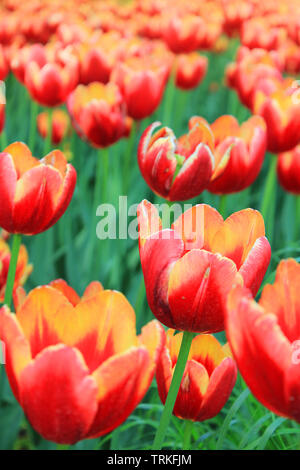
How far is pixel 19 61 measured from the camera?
2143 millimetres

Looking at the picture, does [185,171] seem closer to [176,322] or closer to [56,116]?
[176,322]

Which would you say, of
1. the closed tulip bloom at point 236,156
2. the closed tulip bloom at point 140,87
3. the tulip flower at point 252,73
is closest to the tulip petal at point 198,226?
the closed tulip bloom at point 236,156

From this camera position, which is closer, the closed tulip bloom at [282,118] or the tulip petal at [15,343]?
the tulip petal at [15,343]

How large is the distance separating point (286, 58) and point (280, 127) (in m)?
1.30

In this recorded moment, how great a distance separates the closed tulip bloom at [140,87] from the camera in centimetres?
187

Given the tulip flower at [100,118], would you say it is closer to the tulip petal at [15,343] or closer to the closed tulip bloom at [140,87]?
the closed tulip bloom at [140,87]

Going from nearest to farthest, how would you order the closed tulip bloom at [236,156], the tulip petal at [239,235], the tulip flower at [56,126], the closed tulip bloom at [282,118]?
the tulip petal at [239,235] < the closed tulip bloom at [236,156] < the closed tulip bloom at [282,118] < the tulip flower at [56,126]

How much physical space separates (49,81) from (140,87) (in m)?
0.27

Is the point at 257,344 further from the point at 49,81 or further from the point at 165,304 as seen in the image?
the point at 49,81

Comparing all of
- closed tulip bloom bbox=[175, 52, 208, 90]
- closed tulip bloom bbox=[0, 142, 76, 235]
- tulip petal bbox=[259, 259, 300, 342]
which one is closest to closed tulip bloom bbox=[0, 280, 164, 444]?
tulip petal bbox=[259, 259, 300, 342]

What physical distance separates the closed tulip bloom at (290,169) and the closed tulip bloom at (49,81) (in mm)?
676

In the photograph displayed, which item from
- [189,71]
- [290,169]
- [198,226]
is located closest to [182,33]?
[189,71]

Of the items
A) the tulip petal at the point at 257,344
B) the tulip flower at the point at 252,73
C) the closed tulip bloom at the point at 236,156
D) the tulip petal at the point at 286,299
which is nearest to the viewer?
the tulip petal at the point at 257,344

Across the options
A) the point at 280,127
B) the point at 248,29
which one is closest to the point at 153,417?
the point at 280,127
